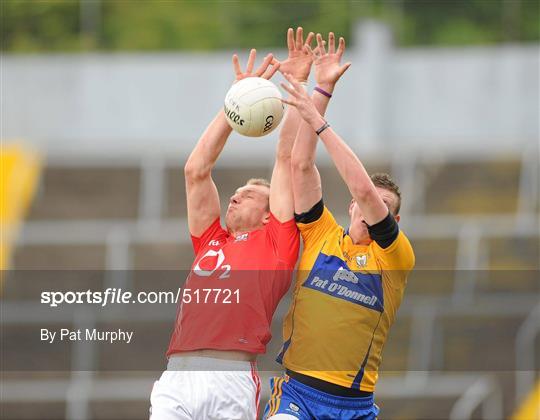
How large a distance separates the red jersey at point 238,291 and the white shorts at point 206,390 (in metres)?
0.12

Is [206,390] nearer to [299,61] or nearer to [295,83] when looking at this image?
[295,83]

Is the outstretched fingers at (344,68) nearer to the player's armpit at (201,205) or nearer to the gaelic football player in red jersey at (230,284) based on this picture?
the gaelic football player in red jersey at (230,284)

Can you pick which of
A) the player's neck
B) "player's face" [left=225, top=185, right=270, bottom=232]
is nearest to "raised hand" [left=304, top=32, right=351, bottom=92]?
"player's face" [left=225, top=185, right=270, bottom=232]

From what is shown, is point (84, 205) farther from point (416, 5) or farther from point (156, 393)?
point (156, 393)

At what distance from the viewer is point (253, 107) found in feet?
24.3

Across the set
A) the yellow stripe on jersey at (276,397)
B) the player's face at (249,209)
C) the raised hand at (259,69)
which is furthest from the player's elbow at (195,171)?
the yellow stripe on jersey at (276,397)

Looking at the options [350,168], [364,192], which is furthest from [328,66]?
[364,192]

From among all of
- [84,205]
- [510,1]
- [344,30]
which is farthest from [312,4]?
[84,205]

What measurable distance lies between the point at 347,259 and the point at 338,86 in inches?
497

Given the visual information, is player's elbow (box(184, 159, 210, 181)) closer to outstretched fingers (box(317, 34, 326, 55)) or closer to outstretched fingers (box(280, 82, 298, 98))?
outstretched fingers (box(280, 82, 298, 98))

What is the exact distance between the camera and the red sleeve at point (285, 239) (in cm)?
748

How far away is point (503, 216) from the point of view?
58.3ft

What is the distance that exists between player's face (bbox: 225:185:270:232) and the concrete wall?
1134cm

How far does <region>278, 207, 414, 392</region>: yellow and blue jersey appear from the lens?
7324 mm
